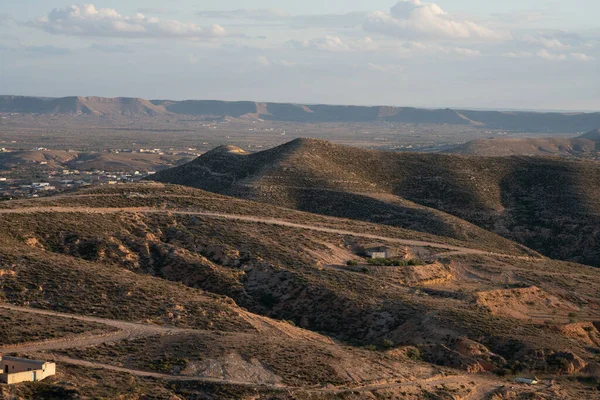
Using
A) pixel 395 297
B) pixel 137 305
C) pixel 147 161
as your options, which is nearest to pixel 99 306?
pixel 137 305

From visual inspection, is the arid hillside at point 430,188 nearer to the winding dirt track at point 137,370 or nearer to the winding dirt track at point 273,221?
the winding dirt track at point 273,221

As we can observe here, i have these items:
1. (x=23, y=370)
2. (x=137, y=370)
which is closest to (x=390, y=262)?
(x=137, y=370)

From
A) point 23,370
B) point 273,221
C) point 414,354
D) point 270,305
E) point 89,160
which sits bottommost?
point 89,160

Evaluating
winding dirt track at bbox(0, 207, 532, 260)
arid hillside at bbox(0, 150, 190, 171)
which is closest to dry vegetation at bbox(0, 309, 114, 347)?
winding dirt track at bbox(0, 207, 532, 260)

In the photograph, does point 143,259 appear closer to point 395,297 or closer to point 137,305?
point 137,305

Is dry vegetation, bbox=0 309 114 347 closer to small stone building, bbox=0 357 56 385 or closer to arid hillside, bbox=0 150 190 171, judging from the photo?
small stone building, bbox=0 357 56 385

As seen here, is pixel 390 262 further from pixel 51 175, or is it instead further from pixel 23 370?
pixel 51 175

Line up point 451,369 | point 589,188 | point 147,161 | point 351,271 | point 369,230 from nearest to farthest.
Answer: point 451,369 → point 351,271 → point 369,230 → point 589,188 → point 147,161
